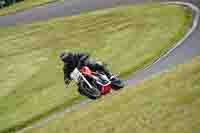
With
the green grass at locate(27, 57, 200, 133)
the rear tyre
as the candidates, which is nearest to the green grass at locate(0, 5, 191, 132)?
the rear tyre

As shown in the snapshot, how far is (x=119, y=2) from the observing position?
125 feet

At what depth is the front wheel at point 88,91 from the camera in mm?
19989

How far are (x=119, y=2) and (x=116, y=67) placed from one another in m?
15.1

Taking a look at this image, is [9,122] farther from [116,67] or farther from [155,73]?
[155,73]

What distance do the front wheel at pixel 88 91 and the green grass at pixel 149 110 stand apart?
0.55 metres

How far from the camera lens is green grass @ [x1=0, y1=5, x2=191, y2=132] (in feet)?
76.7

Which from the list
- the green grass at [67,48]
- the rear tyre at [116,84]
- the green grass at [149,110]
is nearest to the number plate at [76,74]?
the green grass at [67,48]

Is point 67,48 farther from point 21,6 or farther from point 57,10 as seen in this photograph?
point 21,6

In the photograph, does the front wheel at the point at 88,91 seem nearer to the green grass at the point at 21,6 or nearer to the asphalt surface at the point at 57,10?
the asphalt surface at the point at 57,10

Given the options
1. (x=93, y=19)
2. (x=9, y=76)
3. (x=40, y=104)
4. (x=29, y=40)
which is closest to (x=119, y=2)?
(x=93, y=19)

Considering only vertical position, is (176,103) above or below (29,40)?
above

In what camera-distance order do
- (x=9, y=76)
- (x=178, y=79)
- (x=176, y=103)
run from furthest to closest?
(x=9, y=76) < (x=178, y=79) < (x=176, y=103)

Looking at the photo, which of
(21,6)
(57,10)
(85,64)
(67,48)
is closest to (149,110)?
(85,64)

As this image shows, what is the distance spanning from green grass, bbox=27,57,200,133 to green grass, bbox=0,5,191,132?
352 cm
